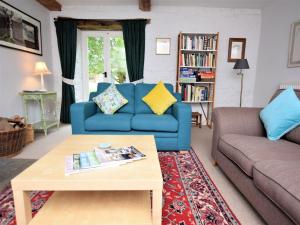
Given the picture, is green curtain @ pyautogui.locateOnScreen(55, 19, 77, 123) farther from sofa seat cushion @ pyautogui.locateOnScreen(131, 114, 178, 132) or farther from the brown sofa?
the brown sofa

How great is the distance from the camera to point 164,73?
13.5 feet

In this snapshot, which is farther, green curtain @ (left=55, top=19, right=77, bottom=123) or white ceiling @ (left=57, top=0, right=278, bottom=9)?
green curtain @ (left=55, top=19, right=77, bottom=123)

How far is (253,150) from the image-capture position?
1.39 m

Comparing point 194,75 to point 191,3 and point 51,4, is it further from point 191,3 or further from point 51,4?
point 51,4

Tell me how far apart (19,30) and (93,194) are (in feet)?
10.00

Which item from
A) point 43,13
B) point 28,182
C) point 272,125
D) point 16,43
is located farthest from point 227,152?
point 43,13

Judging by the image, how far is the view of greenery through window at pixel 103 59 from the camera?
4297 millimetres

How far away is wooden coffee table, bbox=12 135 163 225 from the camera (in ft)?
3.18

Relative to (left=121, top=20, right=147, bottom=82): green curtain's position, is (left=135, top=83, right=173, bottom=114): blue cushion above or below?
below

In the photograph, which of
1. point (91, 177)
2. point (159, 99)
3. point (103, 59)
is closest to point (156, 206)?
point (91, 177)

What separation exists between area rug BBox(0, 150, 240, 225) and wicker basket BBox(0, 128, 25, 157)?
78 cm

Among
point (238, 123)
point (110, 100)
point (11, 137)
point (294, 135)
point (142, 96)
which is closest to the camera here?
point (294, 135)

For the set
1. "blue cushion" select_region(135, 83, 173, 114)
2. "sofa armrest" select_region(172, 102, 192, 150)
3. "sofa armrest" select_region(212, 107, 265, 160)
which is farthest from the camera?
"blue cushion" select_region(135, 83, 173, 114)

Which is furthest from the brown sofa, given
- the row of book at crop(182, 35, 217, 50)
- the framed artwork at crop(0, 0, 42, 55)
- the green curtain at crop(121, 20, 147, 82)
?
the framed artwork at crop(0, 0, 42, 55)
